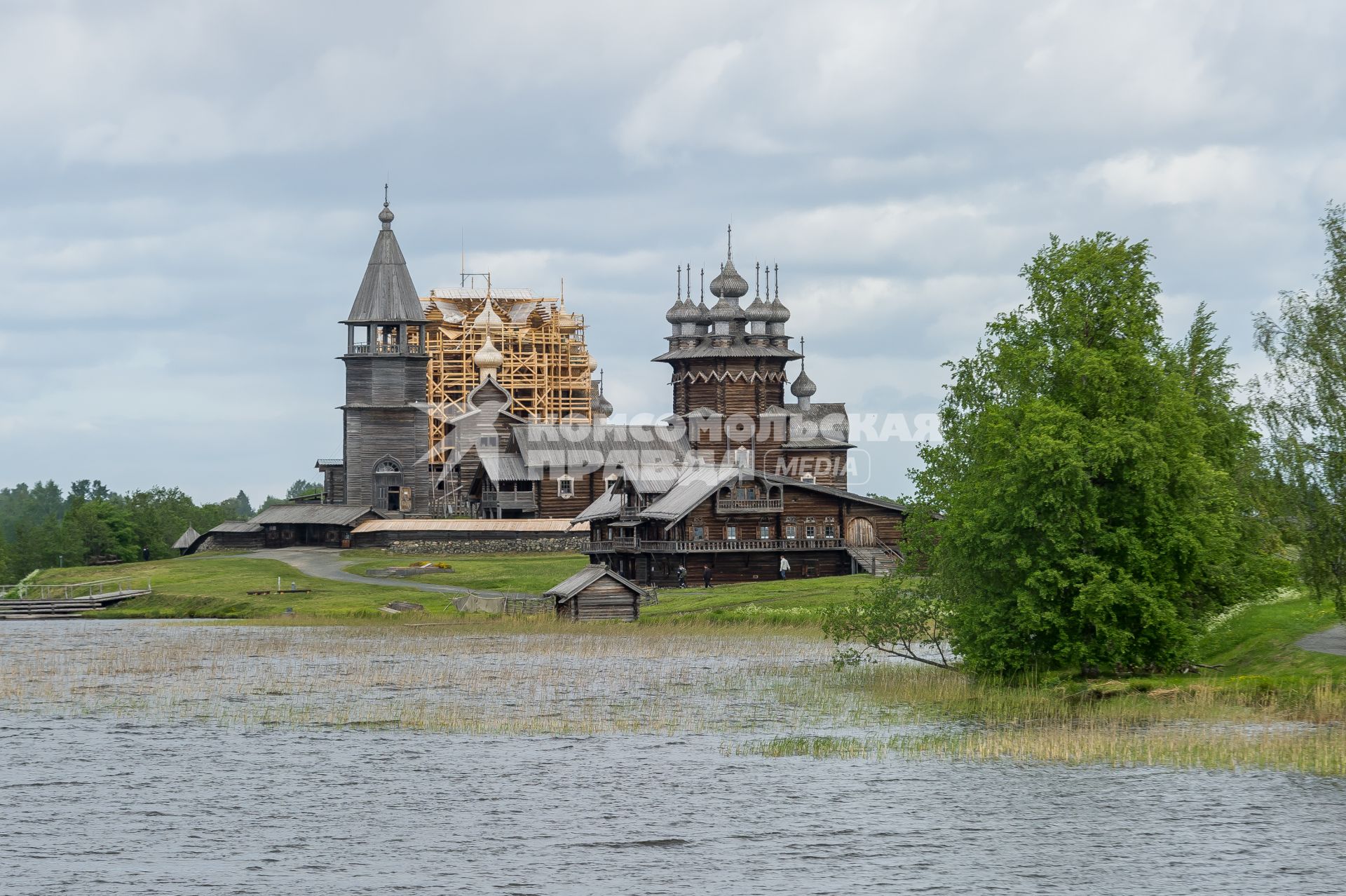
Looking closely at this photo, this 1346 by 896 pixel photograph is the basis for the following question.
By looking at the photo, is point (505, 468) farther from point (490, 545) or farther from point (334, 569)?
point (334, 569)

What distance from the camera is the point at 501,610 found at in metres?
69.8

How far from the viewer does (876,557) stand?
8300cm

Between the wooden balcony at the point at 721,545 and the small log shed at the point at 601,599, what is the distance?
1507 cm

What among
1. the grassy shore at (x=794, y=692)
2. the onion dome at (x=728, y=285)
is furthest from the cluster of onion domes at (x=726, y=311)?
the grassy shore at (x=794, y=692)

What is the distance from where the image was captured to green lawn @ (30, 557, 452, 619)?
251 ft

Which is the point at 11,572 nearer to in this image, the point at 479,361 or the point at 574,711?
the point at 479,361

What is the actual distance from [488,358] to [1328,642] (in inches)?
3167

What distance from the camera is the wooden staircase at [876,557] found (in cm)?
8038

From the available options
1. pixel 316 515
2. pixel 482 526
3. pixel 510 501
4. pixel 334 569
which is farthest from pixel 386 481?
pixel 334 569

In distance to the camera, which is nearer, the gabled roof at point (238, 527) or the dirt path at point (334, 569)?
the dirt path at point (334, 569)

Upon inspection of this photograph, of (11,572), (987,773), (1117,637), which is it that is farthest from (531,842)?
(11,572)

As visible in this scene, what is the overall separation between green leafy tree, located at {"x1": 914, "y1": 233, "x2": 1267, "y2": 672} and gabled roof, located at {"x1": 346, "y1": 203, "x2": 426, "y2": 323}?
67.2m

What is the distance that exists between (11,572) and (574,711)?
284ft

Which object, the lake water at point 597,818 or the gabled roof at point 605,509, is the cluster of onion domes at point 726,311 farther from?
the lake water at point 597,818
